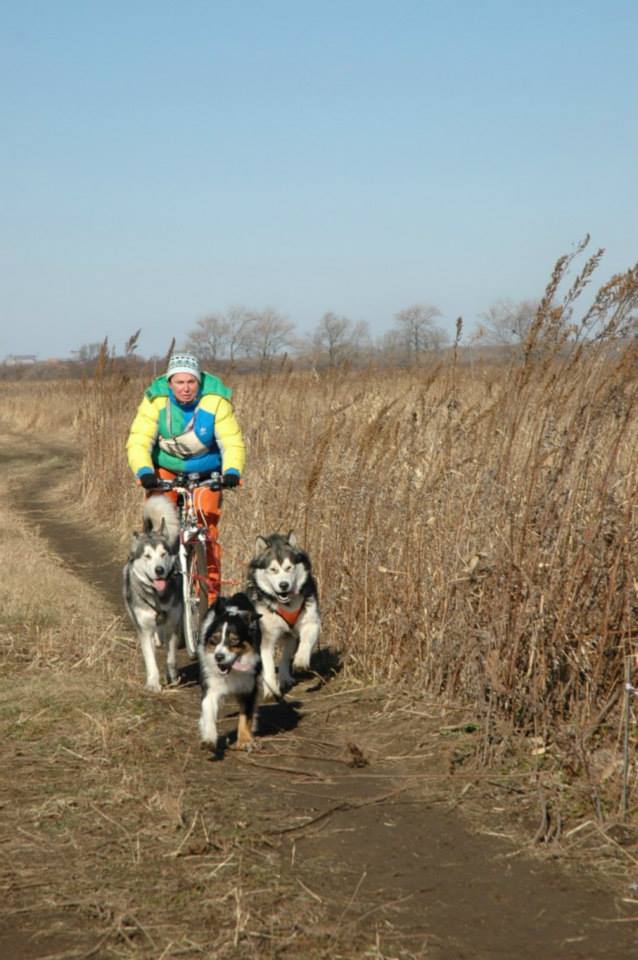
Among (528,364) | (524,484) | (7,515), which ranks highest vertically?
(528,364)

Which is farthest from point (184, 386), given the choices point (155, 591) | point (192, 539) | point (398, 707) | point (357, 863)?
point (357, 863)

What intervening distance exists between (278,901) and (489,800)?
4.93 feet

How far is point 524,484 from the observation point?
19.1ft

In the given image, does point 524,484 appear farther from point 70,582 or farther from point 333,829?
point 70,582

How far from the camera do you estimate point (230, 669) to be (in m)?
6.11

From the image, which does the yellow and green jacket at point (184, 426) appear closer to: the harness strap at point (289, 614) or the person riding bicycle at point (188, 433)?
the person riding bicycle at point (188, 433)

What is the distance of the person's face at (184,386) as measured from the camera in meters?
7.94

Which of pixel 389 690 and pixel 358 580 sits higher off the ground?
pixel 358 580

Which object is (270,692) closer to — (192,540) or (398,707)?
(398,707)

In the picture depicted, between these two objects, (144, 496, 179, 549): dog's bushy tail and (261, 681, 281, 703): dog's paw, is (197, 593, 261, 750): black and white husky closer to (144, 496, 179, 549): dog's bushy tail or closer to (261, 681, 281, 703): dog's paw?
(261, 681, 281, 703): dog's paw

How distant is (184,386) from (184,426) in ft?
1.05

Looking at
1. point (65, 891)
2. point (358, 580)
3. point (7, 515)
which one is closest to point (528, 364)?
point (358, 580)

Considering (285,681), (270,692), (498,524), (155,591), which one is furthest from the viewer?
(285,681)

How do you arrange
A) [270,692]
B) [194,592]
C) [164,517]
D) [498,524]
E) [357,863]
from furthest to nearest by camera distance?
[194,592] < [164,517] < [270,692] < [498,524] < [357,863]
